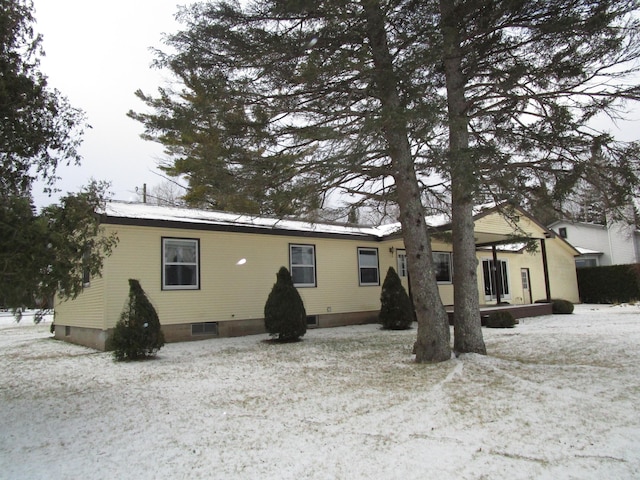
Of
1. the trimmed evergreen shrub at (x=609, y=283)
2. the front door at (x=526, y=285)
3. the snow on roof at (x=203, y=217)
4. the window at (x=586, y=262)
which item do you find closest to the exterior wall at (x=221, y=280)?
the snow on roof at (x=203, y=217)

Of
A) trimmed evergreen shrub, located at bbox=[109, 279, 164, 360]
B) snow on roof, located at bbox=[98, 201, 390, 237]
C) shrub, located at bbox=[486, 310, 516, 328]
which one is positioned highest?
snow on roof, located at bbox=[98, 201, 390, 237]

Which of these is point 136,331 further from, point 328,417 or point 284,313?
point 328,417

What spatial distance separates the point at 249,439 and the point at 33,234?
2897 mm

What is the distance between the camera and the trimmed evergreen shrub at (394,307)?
13336 millimetres

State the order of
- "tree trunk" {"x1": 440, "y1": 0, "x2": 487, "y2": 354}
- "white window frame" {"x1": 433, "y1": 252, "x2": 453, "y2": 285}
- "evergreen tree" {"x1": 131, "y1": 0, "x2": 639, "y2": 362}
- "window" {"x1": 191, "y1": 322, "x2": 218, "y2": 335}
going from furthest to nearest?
"white window frame" {"x1": 433, "y1": 252, "x2": 453, "y2": 285} → "window" {"x1": 191, "y1": 322, "x2": 218, "y2": 335} → "tree trunk" {"x1": 440, "y1": 0, "x2": 487, "y2": 354} → "evergreen tree" {"x1": 131, "y1": 0, "x2": 639, "y2": 362}

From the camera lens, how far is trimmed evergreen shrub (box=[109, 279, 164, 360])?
27.9 ft

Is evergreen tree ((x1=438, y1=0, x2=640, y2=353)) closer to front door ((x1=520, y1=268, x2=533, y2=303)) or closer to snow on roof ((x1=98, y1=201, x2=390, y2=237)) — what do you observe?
snow on roof ((x1=98, y1=201, x2=390, y2=237))

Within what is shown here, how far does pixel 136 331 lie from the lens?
28.0 feet

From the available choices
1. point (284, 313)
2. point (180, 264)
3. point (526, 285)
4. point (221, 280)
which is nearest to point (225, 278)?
point (221, 280)

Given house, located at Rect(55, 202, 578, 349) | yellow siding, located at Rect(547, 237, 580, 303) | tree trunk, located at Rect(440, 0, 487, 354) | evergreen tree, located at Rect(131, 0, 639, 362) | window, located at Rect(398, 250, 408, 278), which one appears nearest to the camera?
evergreen tree, located at Rect(131, 0, 639, 362)

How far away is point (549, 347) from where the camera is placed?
Answer: 30.2ft

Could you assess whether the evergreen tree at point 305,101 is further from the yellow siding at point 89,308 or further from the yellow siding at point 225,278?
the yellow siding at point 89,308

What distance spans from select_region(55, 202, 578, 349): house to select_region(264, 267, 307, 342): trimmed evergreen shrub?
65.9 inches

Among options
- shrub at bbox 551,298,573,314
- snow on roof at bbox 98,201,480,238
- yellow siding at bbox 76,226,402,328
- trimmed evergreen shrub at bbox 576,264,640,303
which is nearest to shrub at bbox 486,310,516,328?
snow on roof at bbox 98,201,480,238
